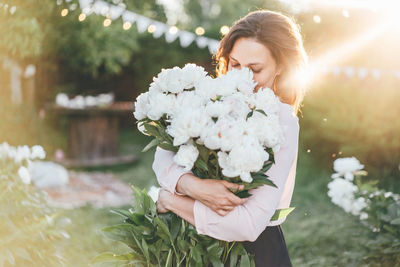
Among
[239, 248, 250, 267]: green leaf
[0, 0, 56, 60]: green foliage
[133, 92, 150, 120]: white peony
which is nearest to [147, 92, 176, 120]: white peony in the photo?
[133, 92, 150, 120]: white peony

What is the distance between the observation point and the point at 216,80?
166 centimetres

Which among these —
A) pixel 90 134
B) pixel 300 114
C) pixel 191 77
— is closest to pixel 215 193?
pixel 191 77

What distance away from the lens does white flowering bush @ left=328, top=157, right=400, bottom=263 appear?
381 centimetres

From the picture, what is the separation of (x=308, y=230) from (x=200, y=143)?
3.97 m

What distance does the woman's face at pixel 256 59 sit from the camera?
2.05 meters

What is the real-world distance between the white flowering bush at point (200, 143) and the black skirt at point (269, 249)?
0.23 feet

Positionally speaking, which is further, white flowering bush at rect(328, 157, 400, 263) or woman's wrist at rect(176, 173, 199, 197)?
white flowering bush at rect(328, 157, 400, 263)

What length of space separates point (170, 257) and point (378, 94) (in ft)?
18.1

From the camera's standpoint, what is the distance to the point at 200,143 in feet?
5.17

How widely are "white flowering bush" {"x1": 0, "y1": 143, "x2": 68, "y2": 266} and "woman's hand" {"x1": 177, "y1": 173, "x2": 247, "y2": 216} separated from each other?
1632mm

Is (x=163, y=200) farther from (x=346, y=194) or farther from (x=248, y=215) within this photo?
(x=346, y=194)

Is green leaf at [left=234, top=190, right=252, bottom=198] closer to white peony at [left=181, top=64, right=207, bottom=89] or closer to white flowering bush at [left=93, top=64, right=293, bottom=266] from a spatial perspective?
white flowering bush at [left=93, top=64, right=293, bottom=266]

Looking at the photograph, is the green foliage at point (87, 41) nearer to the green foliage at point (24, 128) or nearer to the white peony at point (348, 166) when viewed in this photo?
the green foliage at point (24, 128)

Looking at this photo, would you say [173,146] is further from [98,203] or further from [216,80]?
[98,203]
